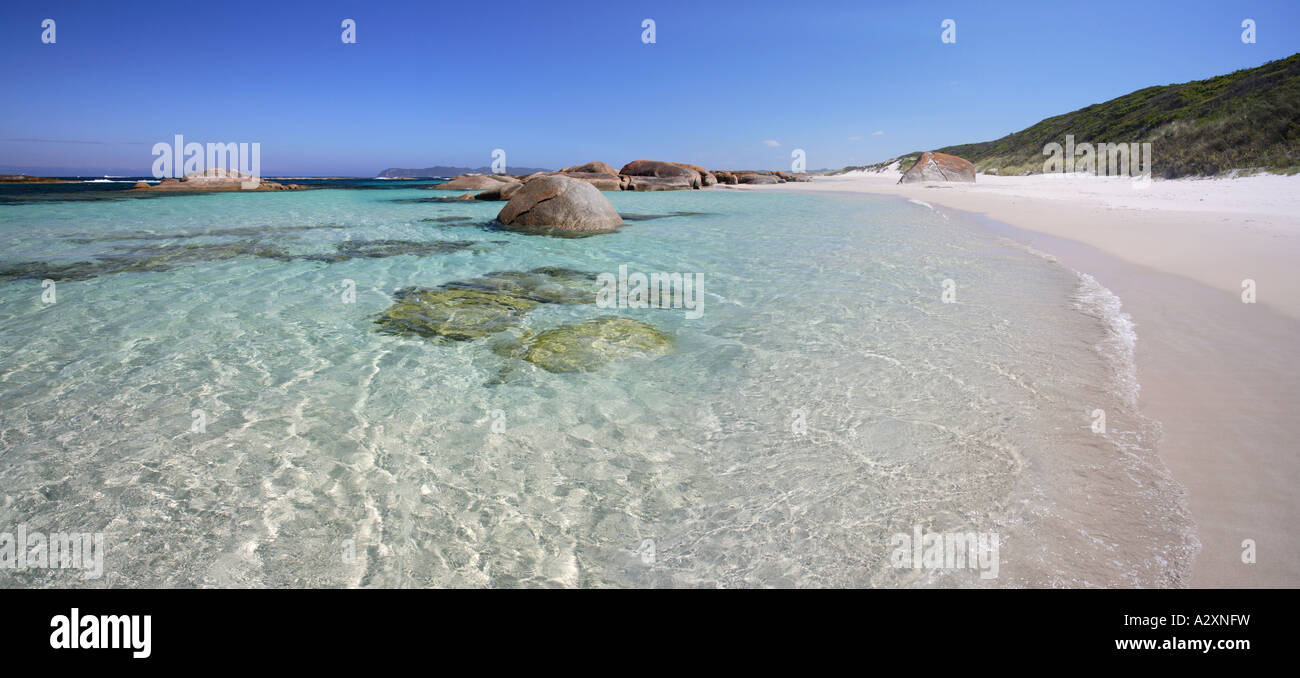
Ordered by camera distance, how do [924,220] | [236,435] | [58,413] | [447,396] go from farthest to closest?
[924,220] < [447,396] < [58,413] < [236,435]

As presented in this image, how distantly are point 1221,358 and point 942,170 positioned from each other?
40.0m

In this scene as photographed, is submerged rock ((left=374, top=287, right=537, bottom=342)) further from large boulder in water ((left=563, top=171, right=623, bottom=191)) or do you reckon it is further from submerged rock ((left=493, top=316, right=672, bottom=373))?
large boulder in water ((left=563, top=171, right=623, bottom=191))

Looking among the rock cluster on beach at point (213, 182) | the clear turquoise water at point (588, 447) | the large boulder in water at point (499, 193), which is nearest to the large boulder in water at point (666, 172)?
the large boulder in water at point (499, 193)

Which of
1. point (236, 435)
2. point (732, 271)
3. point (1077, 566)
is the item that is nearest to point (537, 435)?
point (236, 435)

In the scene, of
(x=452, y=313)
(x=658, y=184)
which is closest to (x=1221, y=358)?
(x=452, y=313)

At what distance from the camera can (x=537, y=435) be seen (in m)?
3.30

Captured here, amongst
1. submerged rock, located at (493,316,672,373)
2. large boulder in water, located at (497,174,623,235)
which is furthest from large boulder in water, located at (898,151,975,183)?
submerged rock, located at (493,316,672,373)

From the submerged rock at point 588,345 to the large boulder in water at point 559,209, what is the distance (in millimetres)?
8080

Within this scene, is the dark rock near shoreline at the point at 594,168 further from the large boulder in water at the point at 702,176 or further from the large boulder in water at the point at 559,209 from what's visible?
the large boulder in water at the point at 559,209

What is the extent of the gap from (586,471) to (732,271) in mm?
6013

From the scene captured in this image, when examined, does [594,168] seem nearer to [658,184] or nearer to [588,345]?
[658,184]

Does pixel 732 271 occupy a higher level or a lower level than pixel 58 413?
higher

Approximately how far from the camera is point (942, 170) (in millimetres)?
38812
